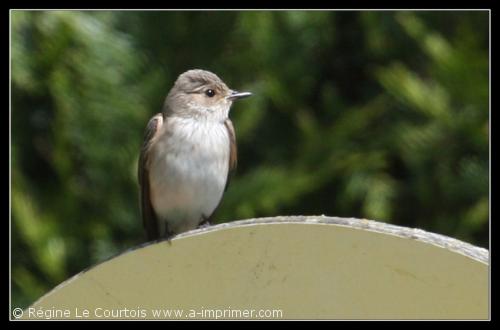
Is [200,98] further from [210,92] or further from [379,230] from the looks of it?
[379,230]

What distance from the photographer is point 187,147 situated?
5.95 metres

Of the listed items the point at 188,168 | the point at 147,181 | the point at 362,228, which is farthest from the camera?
the point at 147,181

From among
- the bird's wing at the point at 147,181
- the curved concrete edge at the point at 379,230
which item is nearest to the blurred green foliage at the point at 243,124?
the bird's wing at the point at 147,181

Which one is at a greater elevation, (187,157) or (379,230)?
(187,157)

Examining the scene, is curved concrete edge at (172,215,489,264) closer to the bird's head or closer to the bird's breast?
the bird's breast

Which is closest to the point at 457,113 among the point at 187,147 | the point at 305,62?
the point at 305,62

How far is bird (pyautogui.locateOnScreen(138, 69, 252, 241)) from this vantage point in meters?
5.94

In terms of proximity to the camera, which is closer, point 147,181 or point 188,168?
point 188,168

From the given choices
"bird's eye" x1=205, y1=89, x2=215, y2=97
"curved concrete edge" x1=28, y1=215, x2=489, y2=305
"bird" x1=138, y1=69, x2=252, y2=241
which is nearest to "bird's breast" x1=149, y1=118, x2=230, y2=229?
"bird" x1=138, y1=69, x2=252, y2=241

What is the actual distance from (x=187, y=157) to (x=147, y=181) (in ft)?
1.00

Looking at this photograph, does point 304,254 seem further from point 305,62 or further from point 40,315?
point 305,62

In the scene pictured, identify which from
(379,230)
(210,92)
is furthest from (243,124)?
(379,230)

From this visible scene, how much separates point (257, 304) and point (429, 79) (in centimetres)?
461

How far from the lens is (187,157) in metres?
5.94
